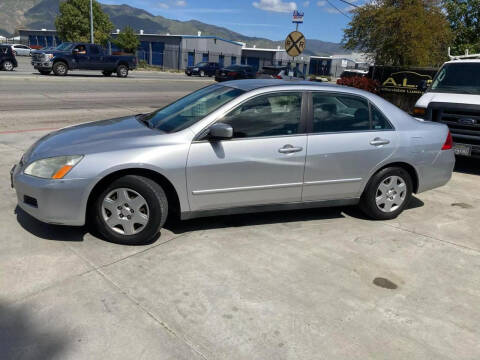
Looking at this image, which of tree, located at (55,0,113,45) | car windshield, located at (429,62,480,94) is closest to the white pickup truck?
car windshield, located at (429,62,480,94)

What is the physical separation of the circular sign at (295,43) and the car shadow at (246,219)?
28.1 feet

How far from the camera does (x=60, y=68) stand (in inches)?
937

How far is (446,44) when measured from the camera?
730 inches

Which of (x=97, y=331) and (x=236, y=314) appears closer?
(x=97, y=331)

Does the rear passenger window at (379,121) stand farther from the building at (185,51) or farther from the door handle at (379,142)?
the building at (185,51)

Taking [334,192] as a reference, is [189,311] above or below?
below

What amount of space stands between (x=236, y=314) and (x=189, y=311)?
0.33m

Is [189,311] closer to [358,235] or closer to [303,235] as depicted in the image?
[303,235]

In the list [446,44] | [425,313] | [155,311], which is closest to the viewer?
[155,311]

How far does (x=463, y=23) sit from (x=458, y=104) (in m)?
15.1

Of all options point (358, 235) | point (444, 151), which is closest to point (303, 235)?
point (358, 235)

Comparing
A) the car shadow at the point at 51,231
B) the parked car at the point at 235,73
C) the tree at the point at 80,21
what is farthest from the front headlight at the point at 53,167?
the tree at the point at 80,21

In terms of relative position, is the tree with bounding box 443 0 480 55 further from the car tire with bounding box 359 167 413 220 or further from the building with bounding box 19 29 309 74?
the building with bounding box 19 29 309 74

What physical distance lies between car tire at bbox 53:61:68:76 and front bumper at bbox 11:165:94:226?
22282mm
